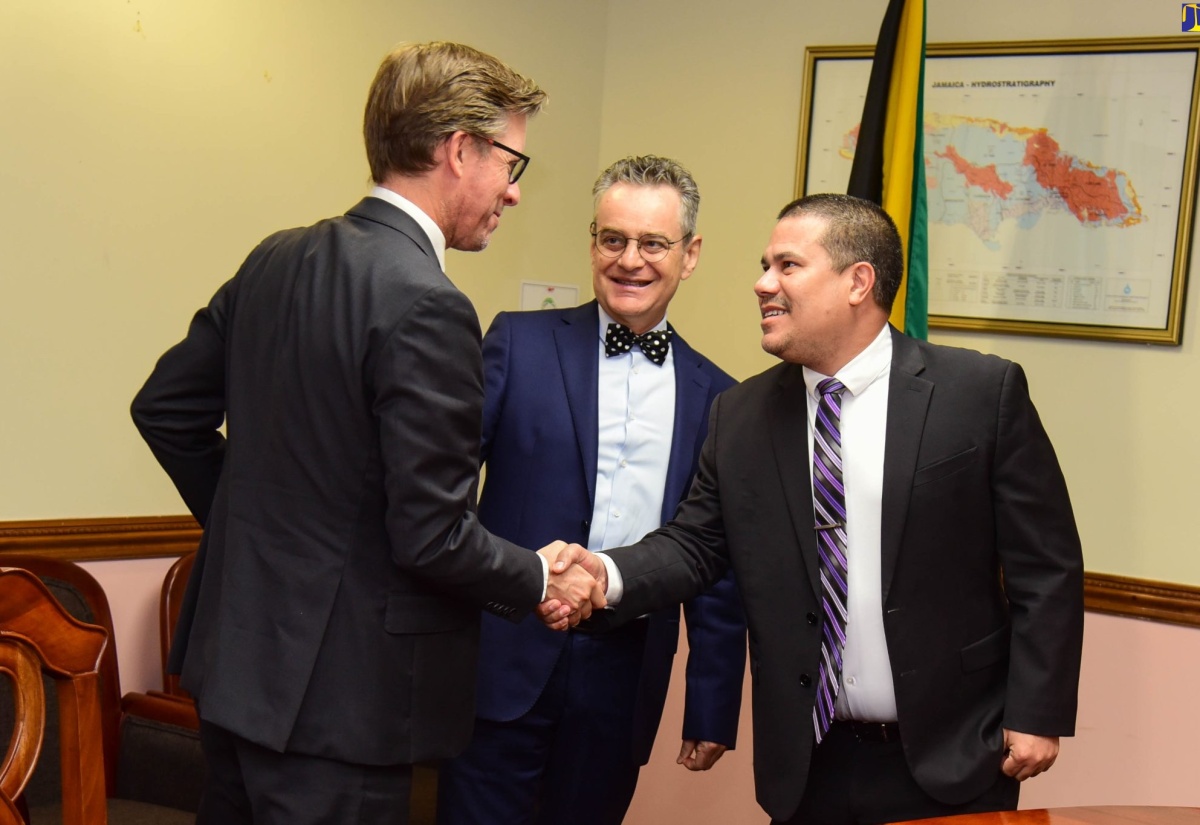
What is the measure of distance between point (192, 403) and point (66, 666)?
0.51 m

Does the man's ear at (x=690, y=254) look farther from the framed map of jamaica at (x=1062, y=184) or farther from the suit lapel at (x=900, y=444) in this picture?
the framed map of jamaica at (x=1062, y=184)

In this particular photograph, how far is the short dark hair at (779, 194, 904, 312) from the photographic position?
227 centimetres

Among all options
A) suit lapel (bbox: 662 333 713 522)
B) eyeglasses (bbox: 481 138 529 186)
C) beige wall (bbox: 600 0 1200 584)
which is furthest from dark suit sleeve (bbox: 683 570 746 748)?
beige wall (bbox: 600 0 1200 584)

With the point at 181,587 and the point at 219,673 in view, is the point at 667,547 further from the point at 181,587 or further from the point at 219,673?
the point at 181,587

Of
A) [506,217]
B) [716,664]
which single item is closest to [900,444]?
[716,664]

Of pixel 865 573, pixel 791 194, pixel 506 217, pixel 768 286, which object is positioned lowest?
pixel 865 573

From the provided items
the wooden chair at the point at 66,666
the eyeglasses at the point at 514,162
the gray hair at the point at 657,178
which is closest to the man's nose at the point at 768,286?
the gray hair at the point at 657,178

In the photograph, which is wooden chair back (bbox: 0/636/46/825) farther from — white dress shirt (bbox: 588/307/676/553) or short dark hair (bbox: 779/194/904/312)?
short dark hair (bbox: 779/194/904/312)

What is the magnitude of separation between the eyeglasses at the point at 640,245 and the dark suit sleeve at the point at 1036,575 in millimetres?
776

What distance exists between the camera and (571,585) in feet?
7.32

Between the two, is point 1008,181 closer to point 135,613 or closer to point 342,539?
point 342,539

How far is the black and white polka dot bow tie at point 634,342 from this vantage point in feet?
8.53

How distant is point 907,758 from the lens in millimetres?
2080

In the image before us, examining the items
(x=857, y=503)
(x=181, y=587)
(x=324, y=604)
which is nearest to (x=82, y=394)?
(x=181, y=587)
